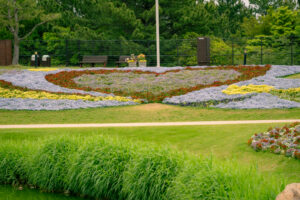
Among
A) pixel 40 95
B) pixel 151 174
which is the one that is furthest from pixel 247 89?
pixel 151 174

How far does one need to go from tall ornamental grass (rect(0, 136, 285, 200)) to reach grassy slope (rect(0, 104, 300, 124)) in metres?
4.26

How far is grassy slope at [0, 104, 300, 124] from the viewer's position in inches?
482

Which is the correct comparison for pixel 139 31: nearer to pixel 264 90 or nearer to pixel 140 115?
pixel 264 90

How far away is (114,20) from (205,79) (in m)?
17.3

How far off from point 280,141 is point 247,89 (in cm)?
804

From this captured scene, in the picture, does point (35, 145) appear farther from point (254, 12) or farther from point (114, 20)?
point (254, 12)

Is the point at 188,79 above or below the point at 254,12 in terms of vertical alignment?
below

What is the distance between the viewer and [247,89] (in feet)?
50.9

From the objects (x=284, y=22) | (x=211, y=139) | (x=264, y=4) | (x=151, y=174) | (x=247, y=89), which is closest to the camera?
(x=151, y=174)

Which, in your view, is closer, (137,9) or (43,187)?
(43,187)

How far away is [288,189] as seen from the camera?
12.1ft

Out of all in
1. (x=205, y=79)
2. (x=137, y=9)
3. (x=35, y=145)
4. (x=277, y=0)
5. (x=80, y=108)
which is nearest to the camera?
(x=35, y=145)

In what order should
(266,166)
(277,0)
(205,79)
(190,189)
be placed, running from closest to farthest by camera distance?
(190,189) < (266,166) < (205,79) < (277,0)

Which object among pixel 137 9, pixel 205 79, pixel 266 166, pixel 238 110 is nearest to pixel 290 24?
pixel 137 9
